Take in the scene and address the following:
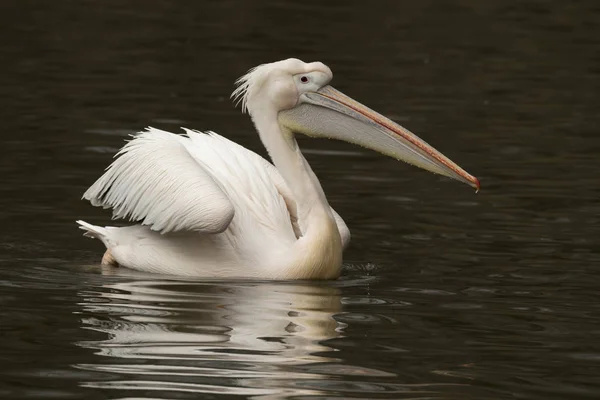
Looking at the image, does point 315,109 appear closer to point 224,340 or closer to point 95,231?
point 95,231

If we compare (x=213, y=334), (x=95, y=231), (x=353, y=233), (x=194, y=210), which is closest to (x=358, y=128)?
(x=194, y=210)

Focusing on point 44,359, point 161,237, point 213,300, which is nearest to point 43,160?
point 161,237

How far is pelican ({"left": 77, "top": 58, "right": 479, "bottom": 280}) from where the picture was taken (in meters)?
7.31

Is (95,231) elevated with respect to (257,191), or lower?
lower

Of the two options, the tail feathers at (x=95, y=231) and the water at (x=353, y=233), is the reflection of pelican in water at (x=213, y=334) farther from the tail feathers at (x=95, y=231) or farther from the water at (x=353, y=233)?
the tail feathers at (x=95, y=231)

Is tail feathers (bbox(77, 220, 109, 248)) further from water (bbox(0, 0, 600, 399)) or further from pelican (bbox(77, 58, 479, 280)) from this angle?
water (bbox(0, 0, 600, 399))

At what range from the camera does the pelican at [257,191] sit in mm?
7309

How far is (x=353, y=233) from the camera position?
8469 millimetres

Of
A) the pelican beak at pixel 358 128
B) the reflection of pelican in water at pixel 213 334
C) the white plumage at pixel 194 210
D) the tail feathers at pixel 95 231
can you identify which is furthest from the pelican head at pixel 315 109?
the tail feathers at pixel 95 231

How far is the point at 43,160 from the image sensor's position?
986cm

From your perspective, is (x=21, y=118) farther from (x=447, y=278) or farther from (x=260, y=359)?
(x=260, y=359)

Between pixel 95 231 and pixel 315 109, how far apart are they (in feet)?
4.16

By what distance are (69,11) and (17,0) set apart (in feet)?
3.57

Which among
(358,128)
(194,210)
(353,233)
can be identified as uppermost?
(358,128)
